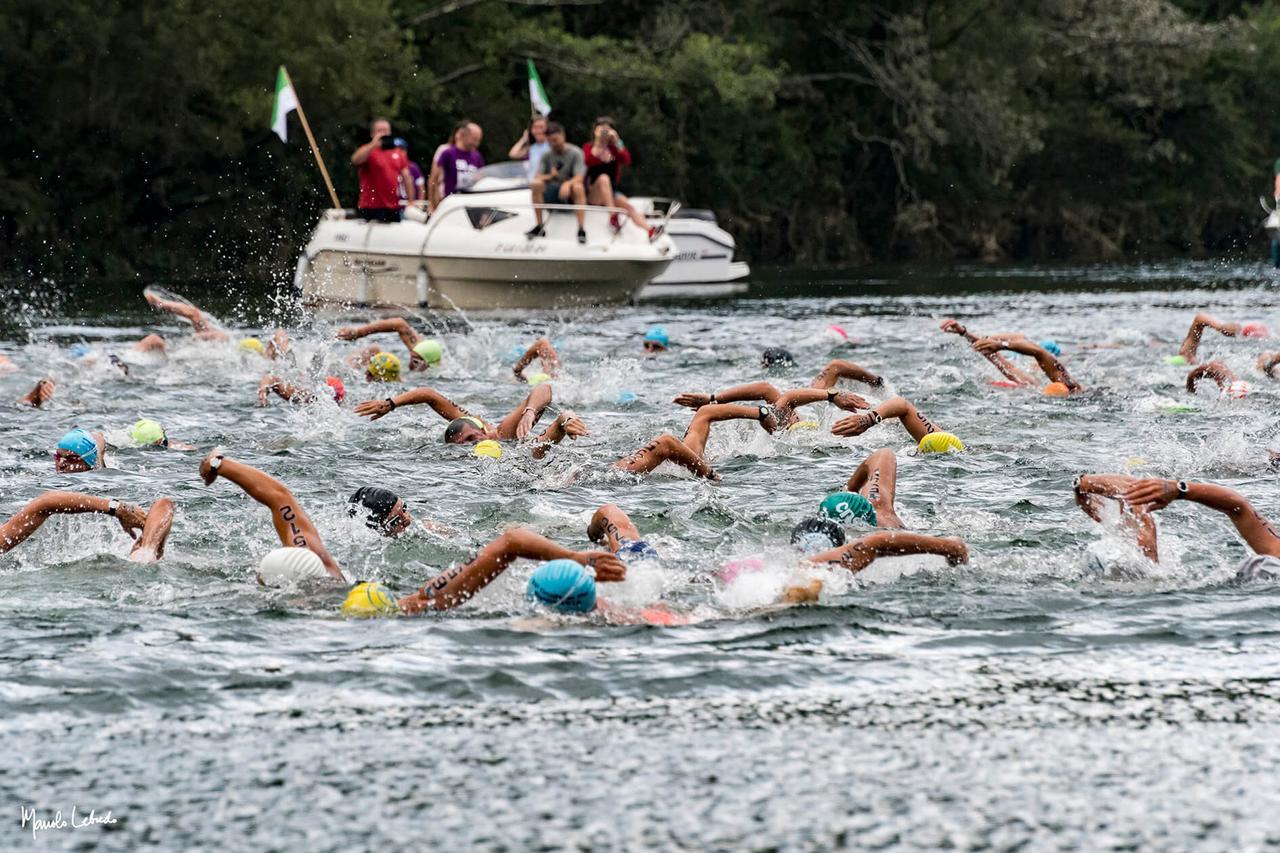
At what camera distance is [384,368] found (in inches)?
638

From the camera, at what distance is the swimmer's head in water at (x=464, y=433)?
11.9 metres

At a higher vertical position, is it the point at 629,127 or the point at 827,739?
the point at 629,127

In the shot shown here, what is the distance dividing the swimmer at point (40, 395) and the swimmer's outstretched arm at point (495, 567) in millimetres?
7615

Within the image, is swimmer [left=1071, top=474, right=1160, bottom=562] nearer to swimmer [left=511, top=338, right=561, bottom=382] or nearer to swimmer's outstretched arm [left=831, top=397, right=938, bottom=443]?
swimmer's outstretched arm [left=831, top=397, right=938, bottom=443]

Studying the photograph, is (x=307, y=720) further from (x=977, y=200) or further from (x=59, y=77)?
(x=977, y=200)

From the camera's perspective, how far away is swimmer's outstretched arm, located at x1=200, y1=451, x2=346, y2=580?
A: 822 cm

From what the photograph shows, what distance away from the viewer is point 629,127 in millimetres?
35656

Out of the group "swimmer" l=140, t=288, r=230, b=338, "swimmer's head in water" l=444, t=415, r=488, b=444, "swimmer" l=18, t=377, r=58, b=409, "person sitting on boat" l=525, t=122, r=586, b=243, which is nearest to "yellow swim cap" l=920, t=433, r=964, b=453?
"swimmer's head in water" l=444, t=415, r=488, b=444

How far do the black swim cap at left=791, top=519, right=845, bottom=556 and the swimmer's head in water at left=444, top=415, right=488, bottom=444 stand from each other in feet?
13.2

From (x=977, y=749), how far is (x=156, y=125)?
26.8 meters

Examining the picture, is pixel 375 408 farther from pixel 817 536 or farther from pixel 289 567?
pixel 817 536

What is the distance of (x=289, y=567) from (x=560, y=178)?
1616cm

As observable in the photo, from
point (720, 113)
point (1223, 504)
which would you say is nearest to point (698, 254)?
point (720, 113)

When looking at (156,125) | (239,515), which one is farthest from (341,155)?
(239,515)
